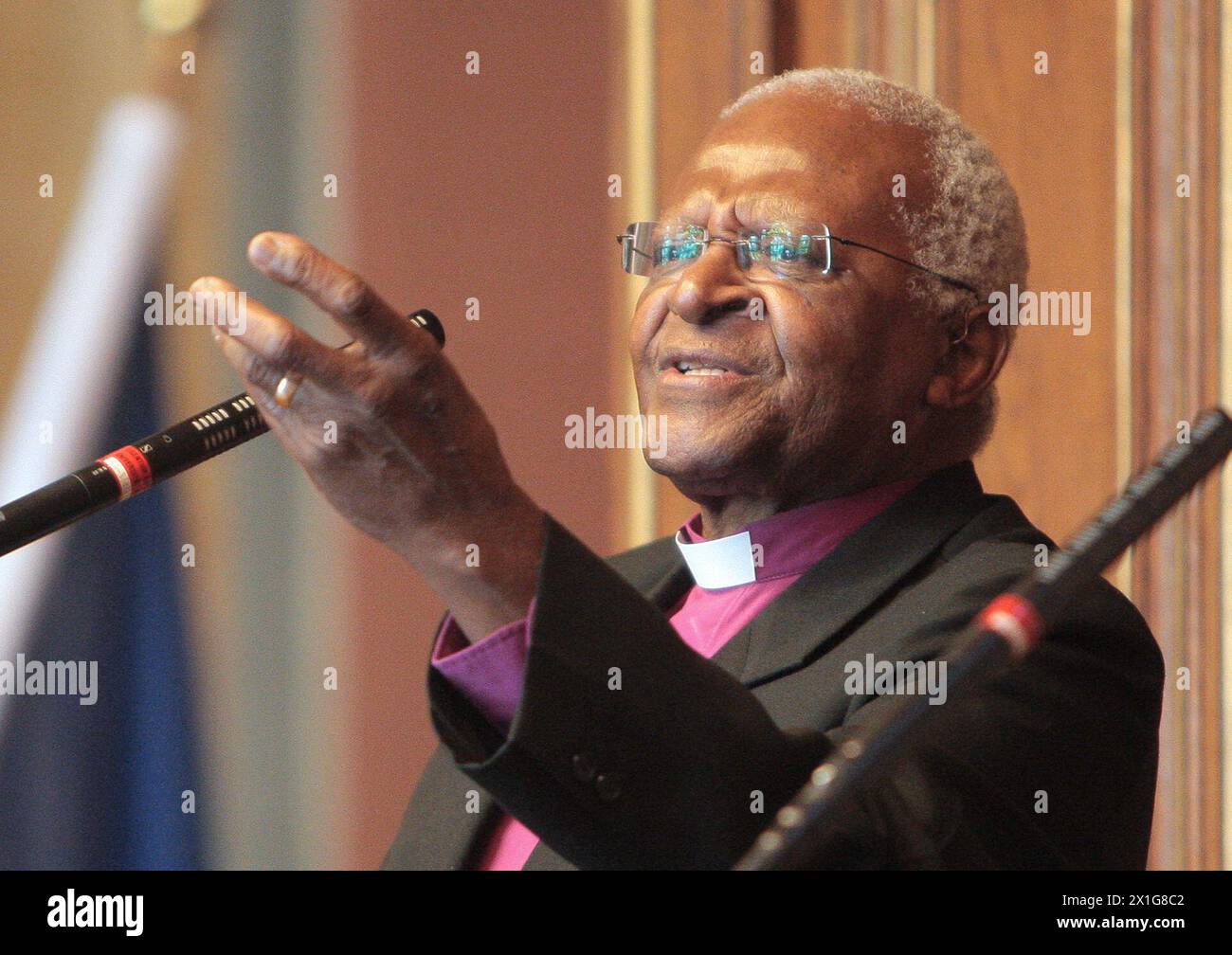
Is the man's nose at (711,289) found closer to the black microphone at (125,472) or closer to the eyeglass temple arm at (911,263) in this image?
the eyeglass temple arm at (911,263)

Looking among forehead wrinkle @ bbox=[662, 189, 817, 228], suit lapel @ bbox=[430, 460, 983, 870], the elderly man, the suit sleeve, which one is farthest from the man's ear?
the suit sleeve

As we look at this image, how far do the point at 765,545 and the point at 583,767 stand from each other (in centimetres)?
81

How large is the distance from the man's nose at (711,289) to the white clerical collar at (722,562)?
28 centimetres

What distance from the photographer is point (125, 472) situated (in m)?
1.14

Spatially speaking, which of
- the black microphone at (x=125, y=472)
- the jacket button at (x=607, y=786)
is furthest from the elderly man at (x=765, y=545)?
the black microphone at (x=125, y=472)

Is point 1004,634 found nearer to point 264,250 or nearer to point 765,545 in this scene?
point 264,250

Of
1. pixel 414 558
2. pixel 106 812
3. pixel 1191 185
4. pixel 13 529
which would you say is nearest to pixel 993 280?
pixel 1191 185

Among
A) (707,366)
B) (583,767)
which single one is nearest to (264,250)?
(583,767)

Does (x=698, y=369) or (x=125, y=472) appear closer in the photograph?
(x=125, y=472)

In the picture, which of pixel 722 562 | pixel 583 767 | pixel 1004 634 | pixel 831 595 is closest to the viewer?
pixel 1004 634

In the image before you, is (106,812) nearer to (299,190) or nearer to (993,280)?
(299,190)

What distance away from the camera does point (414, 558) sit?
3.47 ft

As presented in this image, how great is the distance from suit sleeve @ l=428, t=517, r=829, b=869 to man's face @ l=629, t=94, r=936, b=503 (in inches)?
26.7

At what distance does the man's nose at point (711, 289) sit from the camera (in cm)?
180
